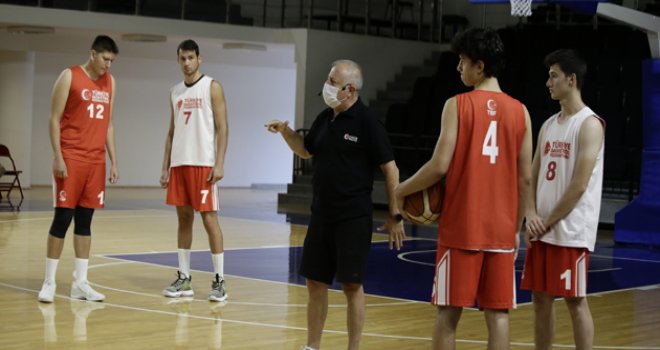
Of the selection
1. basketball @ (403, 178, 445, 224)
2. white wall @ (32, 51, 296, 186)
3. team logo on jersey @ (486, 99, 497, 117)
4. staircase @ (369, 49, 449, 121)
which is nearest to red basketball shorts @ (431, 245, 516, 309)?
basketball @ (403, 178, 445, 224)

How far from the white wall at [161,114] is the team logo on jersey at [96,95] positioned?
1362 cm

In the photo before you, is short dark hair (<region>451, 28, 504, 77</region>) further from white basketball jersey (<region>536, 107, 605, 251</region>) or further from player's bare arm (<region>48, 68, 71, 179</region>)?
player's bare arm (<region>48, 68, 71, 179</region>)

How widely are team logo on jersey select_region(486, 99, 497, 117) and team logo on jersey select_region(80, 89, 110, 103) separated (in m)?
3.68

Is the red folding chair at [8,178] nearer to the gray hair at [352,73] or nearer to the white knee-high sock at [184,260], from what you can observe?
the white knee-high sock at [184,260]

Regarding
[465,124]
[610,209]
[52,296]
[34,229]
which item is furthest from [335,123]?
[610,209]

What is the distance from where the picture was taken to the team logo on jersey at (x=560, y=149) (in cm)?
484

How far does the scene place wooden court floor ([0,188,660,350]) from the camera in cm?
594

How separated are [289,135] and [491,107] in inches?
48.6

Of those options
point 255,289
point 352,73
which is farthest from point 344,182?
point 255,289

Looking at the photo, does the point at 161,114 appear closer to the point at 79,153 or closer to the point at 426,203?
the point at 79,153

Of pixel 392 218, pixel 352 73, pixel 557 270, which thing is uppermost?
pixel 352 73

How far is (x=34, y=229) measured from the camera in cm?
1224

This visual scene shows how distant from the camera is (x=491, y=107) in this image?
4242mm

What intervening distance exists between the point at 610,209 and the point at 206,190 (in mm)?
8896
